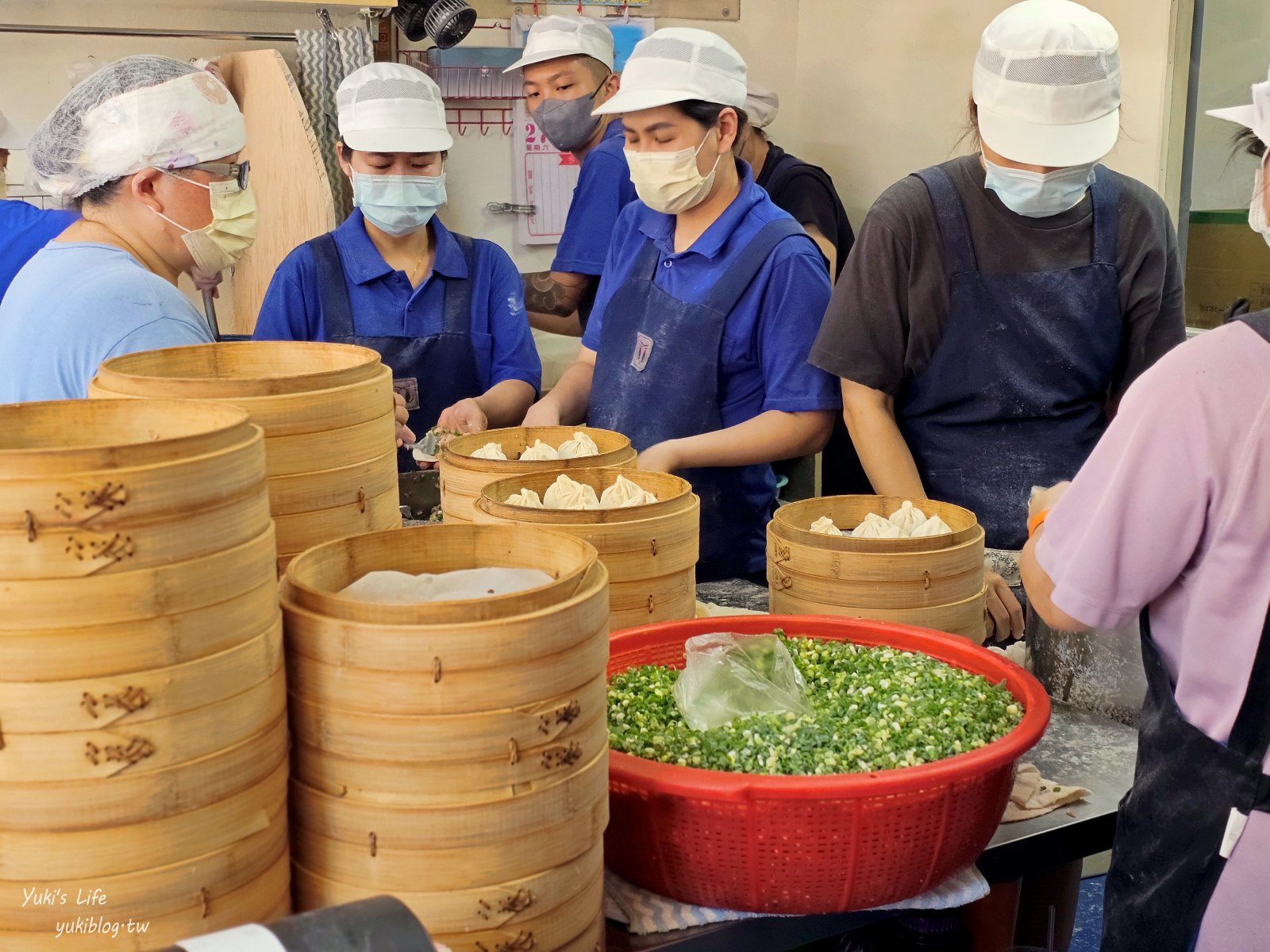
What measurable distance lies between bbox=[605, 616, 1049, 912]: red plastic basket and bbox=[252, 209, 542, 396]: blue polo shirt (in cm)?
208

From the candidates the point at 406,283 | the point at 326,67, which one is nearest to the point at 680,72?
the point at 406,283

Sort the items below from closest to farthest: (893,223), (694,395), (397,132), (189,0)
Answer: (893,223) → (694,395) → (397,132) → (189,0)

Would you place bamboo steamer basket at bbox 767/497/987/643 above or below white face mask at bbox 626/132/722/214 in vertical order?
below

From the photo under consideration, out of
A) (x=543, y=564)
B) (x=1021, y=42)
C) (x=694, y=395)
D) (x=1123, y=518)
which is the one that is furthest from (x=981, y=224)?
(x=543, y=564)

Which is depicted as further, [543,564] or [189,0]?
[189,0]

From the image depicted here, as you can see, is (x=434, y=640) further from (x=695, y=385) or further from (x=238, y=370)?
(x=695, y=385)

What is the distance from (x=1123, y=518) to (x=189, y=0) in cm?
435

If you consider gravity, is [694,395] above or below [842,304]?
below

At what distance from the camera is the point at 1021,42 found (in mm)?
2383

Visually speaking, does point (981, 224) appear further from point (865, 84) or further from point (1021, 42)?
point (865, 84)

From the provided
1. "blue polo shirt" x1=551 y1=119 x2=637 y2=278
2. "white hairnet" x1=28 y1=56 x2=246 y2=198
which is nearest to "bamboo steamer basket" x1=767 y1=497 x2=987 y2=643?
"white hairnet" x1=28 y1=56 x2=246 y2=198

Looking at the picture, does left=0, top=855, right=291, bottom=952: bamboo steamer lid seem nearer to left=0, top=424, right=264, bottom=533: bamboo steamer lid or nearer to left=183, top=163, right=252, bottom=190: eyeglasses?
left=0, top=424, right=264, bottom=533: bamboo steamer lid

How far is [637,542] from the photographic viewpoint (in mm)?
1830

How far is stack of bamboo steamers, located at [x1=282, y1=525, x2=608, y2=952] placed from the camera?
45.3 inches
